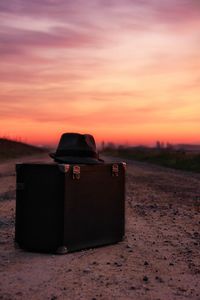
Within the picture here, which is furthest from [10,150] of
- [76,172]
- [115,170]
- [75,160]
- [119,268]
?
[119,268]

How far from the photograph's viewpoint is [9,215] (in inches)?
373

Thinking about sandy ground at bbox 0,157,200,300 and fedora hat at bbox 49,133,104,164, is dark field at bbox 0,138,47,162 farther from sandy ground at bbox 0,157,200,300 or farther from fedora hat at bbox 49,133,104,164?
fedora hat at bbox 49,133,104,164

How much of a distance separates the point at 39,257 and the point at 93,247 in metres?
0.77

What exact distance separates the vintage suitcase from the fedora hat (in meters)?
0.25

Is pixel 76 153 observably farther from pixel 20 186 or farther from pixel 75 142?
pixel 20 186

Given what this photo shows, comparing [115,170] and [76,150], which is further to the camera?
[115,170]

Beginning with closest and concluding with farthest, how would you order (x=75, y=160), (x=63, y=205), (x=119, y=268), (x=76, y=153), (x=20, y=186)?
(x=119, y=268)
(x=63, y=205)
(x=20, y=186)
(x=75, y=160)
(x=76, y=153)

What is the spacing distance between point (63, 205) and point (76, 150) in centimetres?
83

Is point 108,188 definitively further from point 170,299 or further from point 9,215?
point 9,215

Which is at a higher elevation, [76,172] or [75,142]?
[75,142]

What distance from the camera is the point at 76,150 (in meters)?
6.57

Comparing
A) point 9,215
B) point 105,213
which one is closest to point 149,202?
point 9,215

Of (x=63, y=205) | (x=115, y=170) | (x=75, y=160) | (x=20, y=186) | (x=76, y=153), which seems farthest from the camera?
(x=115, y=170)

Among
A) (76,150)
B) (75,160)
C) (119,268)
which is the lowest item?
(119,268)
